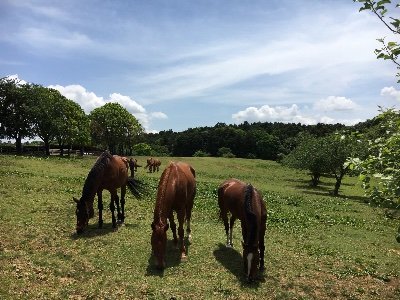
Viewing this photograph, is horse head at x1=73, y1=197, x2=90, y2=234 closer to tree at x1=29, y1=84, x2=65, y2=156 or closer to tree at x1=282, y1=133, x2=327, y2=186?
tree at x1=282, y1=133, x2=327, y2=186

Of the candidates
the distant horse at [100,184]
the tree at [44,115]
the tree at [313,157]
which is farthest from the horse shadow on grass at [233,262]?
the tree at [44,115]

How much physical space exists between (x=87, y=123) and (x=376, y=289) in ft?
210

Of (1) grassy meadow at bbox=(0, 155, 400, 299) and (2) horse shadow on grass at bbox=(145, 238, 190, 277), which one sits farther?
(2) horse shadow on grass at bbox=(145, 238, 190, 277)

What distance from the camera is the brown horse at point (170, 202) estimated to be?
11.7 metres

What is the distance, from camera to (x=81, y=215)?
599 inches

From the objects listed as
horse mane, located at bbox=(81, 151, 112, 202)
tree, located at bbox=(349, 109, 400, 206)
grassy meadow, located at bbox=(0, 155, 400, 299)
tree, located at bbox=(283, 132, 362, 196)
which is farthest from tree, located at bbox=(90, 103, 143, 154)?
tree, located at bbox=(349, 109, 400, 206)

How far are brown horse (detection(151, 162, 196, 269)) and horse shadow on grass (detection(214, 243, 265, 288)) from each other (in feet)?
4.78

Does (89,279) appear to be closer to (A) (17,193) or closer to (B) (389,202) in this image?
(B) (389,202)

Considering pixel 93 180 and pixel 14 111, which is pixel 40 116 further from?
pixel 93 180

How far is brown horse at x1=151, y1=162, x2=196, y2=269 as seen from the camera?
11.7 meters

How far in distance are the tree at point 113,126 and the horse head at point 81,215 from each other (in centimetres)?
7138

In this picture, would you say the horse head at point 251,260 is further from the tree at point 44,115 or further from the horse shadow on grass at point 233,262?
the tree at point 44,115

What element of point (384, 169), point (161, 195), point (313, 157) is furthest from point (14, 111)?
point (384, 169)

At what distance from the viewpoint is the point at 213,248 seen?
48.3ft
